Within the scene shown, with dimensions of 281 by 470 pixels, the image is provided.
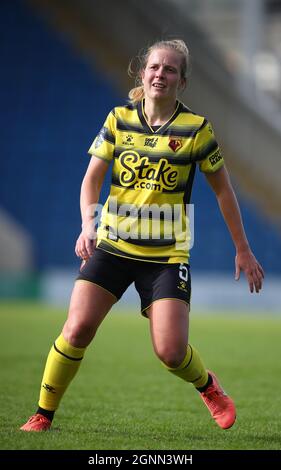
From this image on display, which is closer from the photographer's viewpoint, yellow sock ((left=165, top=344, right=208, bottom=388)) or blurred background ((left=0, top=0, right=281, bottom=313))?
yellow sock ((left=165, top=344, right=208, bottom=388))

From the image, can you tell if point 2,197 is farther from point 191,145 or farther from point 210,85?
point 191,145

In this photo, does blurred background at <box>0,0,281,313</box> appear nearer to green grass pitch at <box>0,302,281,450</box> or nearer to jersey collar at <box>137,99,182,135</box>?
green grass pitch at <box>0,302,281,450</box>

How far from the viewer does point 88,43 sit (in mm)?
21953

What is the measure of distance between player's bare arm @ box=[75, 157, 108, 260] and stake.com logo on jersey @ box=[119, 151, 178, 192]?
0.15m

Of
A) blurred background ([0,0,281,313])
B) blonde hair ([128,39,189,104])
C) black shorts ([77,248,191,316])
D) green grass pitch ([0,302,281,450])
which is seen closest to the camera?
green grass pitch ([0,302,281,450])

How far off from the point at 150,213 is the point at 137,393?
220 cm

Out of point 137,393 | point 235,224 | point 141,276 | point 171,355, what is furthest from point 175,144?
point 137,393

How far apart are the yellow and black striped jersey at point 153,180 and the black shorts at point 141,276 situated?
0.04m

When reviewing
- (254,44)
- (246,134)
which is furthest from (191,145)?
(246,134)

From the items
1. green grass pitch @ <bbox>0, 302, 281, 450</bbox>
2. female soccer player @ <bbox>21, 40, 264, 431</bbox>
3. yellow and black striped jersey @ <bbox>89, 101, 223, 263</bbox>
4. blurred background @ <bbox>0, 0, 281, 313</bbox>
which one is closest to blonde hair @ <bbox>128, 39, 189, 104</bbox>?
female soccer player @ <bbox>21, 40, 264, 431</bbox>

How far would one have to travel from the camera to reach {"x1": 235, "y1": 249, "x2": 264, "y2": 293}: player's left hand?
4.67 metres

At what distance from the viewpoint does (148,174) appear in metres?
4.66

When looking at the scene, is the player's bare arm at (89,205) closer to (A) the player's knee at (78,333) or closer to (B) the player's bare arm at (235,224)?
(A) the player's knee at (78,333)

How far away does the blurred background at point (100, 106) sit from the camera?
19.7 meters
